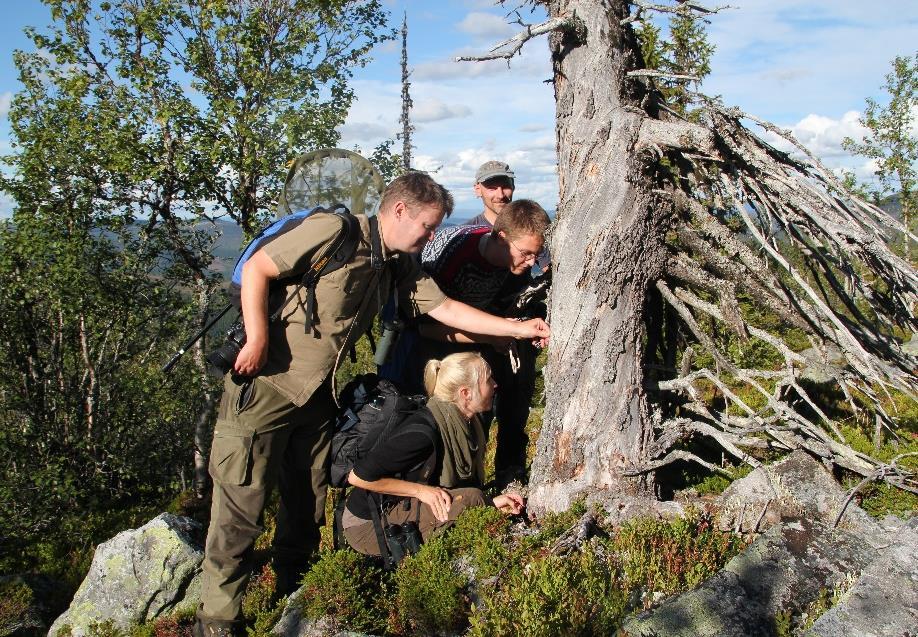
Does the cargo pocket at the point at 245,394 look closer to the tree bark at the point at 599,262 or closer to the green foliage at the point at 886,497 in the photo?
the tree bark at the point at 599,262

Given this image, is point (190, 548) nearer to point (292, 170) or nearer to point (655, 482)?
point (292, 170)

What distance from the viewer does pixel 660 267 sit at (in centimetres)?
459

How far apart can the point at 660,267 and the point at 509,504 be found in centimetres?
215

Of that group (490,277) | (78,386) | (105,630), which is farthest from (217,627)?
(78,386)

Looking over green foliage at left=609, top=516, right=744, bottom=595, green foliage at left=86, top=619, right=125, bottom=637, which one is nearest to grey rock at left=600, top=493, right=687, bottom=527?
green foliage at left=609, top=516, right=744, bottom=595

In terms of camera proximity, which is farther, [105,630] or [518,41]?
[105,630]

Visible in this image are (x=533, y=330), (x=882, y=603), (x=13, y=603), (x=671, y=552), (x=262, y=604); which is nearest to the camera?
(x=882, y=603)

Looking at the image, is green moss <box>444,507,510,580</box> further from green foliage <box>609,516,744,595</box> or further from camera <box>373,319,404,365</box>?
camera <box>373,319,404,365</box>

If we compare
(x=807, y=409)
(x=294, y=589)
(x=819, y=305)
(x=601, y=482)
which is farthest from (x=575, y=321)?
(x=807, y=409)

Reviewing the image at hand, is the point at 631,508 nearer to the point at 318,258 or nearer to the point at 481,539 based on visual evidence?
the point at 481,539

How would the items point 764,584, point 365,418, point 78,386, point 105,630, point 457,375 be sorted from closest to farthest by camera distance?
point 764,584
point 457,375
point 365,418
point 105,630
point 78,386

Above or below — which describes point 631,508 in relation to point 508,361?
below

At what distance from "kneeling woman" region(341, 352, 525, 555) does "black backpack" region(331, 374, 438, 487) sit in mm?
97

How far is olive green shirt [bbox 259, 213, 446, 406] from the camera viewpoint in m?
4.21
